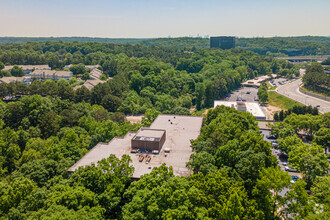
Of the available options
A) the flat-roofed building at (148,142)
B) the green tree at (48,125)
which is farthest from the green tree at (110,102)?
the flat-roofed building at (148,142)

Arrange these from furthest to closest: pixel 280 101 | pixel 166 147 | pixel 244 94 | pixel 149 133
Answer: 1. pixel 244 94
2. pixel 280 101
3. pixel 149 133
4. pixel 166 147

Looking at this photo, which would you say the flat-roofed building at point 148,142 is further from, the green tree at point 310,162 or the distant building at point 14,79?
the distant building at point 14,79

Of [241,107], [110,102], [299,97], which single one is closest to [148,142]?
[110,102]

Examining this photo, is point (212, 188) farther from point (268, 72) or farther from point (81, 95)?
point (268, 72)

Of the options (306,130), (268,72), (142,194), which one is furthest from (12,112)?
(268,72)

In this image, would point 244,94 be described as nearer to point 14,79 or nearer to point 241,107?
point 241,107

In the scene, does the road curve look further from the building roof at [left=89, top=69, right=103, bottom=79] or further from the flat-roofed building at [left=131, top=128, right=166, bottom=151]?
the building roof at [left=89, top=69, right=103, bottom=79]

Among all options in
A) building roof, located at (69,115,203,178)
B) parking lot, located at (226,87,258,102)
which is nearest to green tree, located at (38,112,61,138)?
building roof, located at (69,115,203,178)
